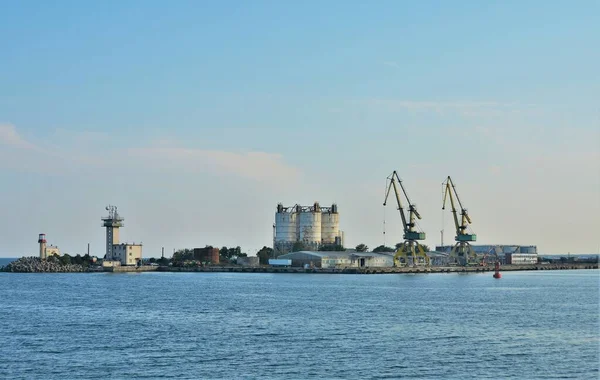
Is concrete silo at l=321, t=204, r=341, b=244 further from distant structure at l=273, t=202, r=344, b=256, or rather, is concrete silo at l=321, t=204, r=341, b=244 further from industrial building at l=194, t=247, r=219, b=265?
industrial building at l=194, t=247, r=219, b=265

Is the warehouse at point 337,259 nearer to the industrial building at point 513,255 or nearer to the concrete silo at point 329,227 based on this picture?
the concrete silo at point 329,227

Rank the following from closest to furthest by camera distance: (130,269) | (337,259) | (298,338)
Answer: (298,338) < (130,269) < (337,259)

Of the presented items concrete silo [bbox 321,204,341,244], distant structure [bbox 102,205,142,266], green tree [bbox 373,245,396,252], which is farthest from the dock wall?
green tree [bbox 373,245,396,252]

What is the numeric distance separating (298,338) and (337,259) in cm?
9015

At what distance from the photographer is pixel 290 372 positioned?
101ft

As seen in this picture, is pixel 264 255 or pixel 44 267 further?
pixel 264 255

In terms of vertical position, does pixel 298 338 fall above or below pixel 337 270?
below

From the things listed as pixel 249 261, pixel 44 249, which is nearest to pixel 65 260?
pixel 44 249

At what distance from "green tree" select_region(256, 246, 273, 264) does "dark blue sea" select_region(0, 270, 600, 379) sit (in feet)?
254

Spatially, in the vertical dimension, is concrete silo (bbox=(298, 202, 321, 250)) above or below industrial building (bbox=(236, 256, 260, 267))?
above

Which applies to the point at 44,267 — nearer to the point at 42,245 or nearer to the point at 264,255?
the point at 42,245

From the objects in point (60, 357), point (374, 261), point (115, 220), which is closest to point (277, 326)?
point (60, 357)

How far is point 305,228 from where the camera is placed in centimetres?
14175

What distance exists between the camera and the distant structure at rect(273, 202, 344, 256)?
14162 centimetres
